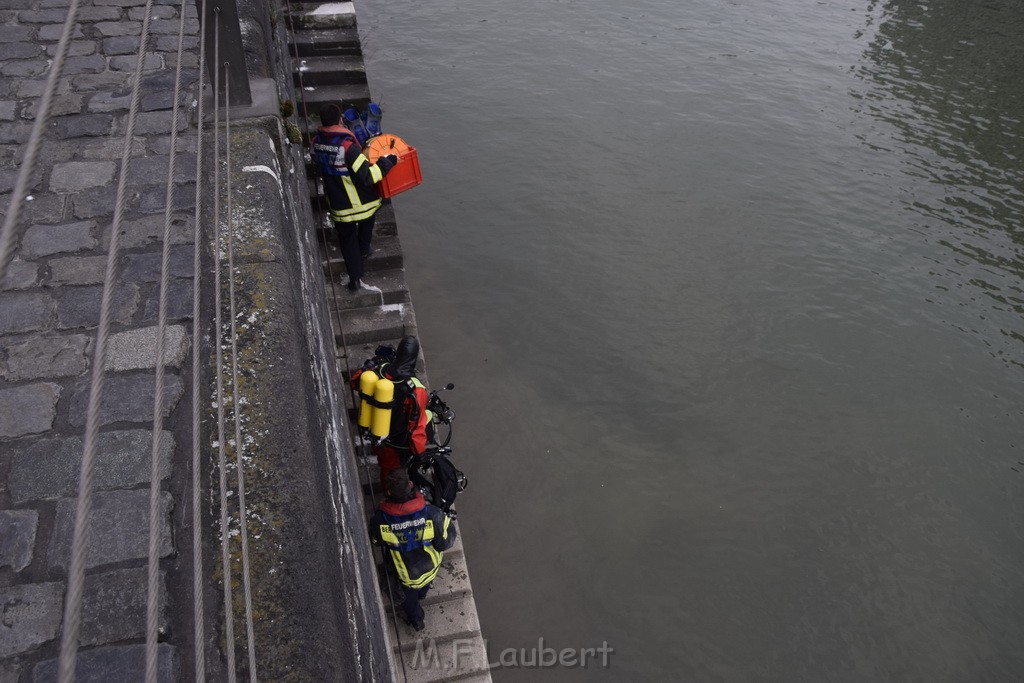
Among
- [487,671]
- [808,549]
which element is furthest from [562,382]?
[487,671]

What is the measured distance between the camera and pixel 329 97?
25.7ft

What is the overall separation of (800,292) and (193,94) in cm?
736

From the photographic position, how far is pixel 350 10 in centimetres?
859

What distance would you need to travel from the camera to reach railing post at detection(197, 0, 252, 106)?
4492mm

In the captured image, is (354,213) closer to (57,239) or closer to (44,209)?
(44,209)

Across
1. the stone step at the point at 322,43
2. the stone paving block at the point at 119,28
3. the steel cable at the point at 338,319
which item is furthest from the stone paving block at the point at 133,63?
the stone step at the point at 322,43

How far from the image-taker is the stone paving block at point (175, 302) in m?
3.33

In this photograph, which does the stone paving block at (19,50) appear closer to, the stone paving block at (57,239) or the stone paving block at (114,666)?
the stone paving block at (57,239)

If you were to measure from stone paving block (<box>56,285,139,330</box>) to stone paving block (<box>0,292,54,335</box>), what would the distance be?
55 mm

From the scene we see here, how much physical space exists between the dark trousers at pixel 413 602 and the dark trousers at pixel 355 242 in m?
2.84

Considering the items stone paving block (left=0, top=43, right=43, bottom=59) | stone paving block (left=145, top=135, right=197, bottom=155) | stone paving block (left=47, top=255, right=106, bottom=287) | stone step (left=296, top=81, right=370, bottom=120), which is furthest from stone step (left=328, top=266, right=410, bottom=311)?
stone paving block (left=47, top=255, right=106, bottom=287)

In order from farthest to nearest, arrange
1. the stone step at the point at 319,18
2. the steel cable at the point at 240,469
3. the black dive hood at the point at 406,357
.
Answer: the stone step at the point at 319,18 → the black dive hood at the point at 406,357 → the steel cable at the point at 240,469

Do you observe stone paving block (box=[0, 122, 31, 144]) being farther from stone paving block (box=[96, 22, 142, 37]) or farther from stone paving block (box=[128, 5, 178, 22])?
stone paving block (box=[128, 5, 178, 22])

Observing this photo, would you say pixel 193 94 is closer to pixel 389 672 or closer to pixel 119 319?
pixel 119 319
